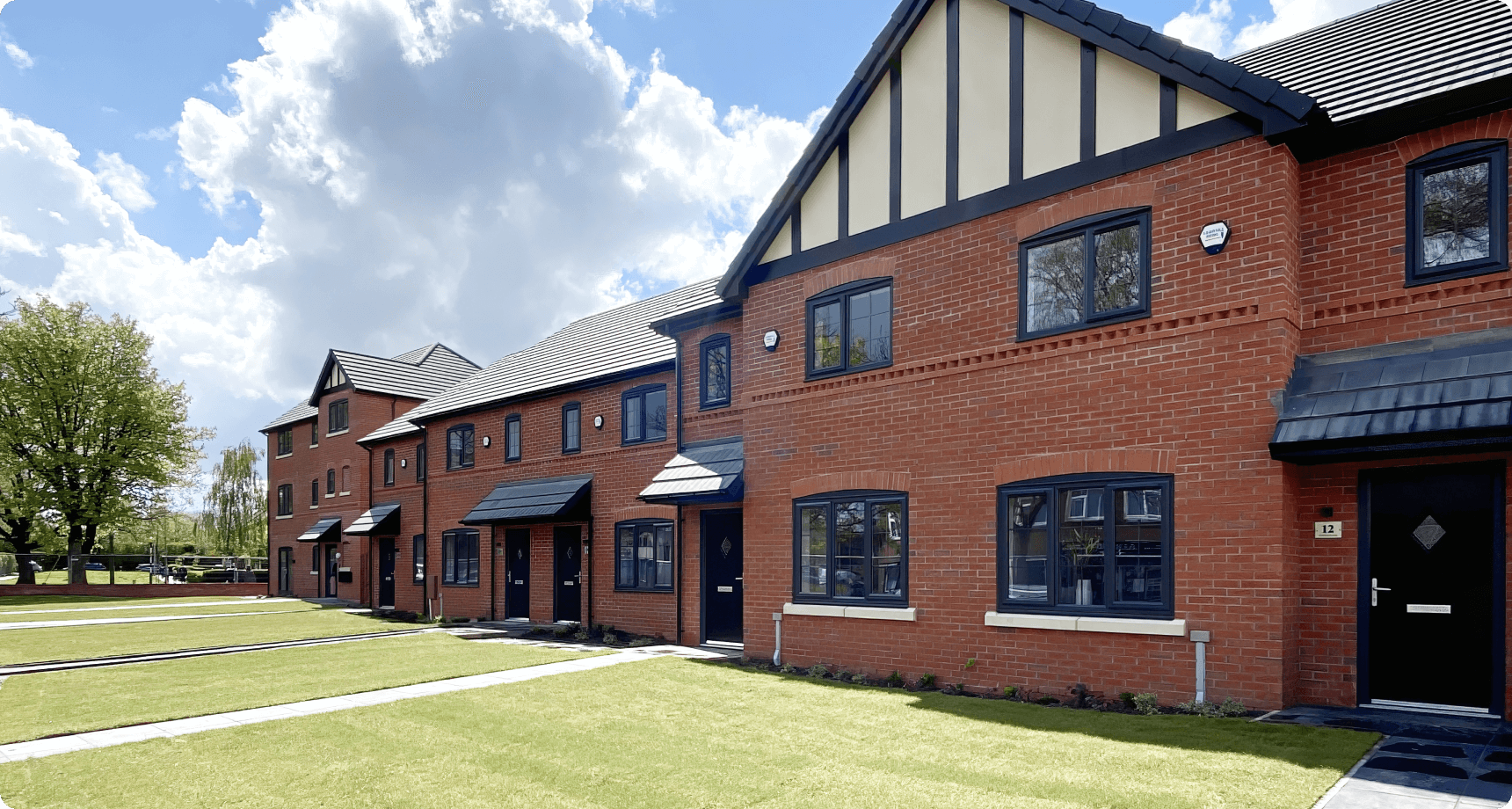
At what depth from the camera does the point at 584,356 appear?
2277 centimetres

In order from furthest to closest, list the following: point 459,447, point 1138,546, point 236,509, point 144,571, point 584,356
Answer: point 236,509 < point 144,571 < point 459,447 < point 584,356 < point 1138,546

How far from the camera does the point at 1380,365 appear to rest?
30.3 feet

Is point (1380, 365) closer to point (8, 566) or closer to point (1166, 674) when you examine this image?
point (1166, 674)

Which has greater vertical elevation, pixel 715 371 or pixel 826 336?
pixel 826 336

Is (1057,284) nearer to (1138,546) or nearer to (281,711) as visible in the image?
(1138,546)

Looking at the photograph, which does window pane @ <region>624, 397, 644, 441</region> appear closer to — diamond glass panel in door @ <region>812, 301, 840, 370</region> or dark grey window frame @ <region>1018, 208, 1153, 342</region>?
diamond glass panel in door @ <region>812, 301, 840, 370</region>

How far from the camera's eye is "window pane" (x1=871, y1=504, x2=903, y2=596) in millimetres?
12422

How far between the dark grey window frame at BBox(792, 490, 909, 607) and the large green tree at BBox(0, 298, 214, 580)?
38584mm

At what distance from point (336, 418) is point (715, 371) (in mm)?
24851

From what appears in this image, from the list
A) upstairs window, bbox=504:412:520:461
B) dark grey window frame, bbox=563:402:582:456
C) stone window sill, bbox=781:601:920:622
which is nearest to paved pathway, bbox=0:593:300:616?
upstairs window, bbox=504:412:520:461

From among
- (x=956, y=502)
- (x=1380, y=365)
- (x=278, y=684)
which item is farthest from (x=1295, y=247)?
(x=278, y=684)

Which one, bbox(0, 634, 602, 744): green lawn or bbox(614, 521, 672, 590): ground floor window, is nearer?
bbox(0, 634, 602, 744): green lawn

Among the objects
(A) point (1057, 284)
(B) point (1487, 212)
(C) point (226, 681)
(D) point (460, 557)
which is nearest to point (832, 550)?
(A) point (1057, 284)

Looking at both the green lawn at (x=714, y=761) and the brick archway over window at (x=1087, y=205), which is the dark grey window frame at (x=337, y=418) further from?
the brick archway over window at (x=1087, y=205)
